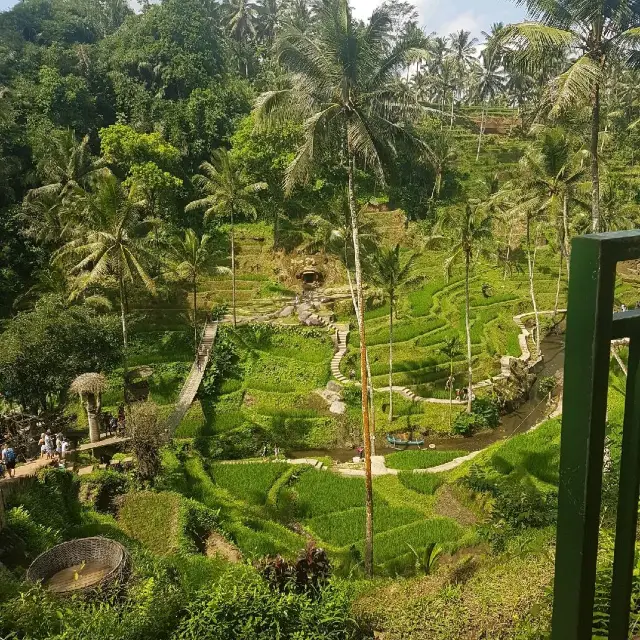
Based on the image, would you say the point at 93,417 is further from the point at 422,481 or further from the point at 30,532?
the point at 422,481

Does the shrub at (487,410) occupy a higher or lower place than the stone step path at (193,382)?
lower

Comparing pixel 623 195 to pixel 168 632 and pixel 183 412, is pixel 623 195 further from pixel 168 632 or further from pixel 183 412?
pixel 168 632

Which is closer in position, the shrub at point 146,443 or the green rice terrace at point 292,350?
the green rice terrace at point 292,350

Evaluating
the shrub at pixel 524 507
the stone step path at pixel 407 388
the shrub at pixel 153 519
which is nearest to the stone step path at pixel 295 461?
the shrub at pixel 153 519

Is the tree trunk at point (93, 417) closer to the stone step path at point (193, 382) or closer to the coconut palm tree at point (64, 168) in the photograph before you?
the stone step path at point (193, 382)

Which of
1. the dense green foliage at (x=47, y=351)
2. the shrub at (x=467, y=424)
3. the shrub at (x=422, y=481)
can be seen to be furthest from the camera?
the shrub at (x=467, y=424)

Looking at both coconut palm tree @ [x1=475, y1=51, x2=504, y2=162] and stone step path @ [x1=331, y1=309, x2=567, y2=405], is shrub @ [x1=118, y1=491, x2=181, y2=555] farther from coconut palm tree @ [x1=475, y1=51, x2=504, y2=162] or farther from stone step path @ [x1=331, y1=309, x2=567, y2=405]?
coconut palm tree @ [x1=475, y1=51, x2=504, y2=162]

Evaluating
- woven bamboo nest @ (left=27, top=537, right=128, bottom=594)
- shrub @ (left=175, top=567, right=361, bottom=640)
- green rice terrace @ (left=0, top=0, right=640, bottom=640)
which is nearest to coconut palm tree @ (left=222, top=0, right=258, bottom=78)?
green rice terrace @ (left=0, top=0, right=640, bottom=640)

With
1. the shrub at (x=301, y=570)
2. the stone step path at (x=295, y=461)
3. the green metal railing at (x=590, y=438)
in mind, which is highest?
the green metal railing at (x=590, y=438)

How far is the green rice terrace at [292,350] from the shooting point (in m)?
6.44

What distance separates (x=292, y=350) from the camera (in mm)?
27141

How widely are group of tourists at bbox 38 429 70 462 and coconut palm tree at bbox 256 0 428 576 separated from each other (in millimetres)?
8728

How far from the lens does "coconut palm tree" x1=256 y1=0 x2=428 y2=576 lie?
11.7 meters

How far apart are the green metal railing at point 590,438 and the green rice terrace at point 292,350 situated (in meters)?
0.02
